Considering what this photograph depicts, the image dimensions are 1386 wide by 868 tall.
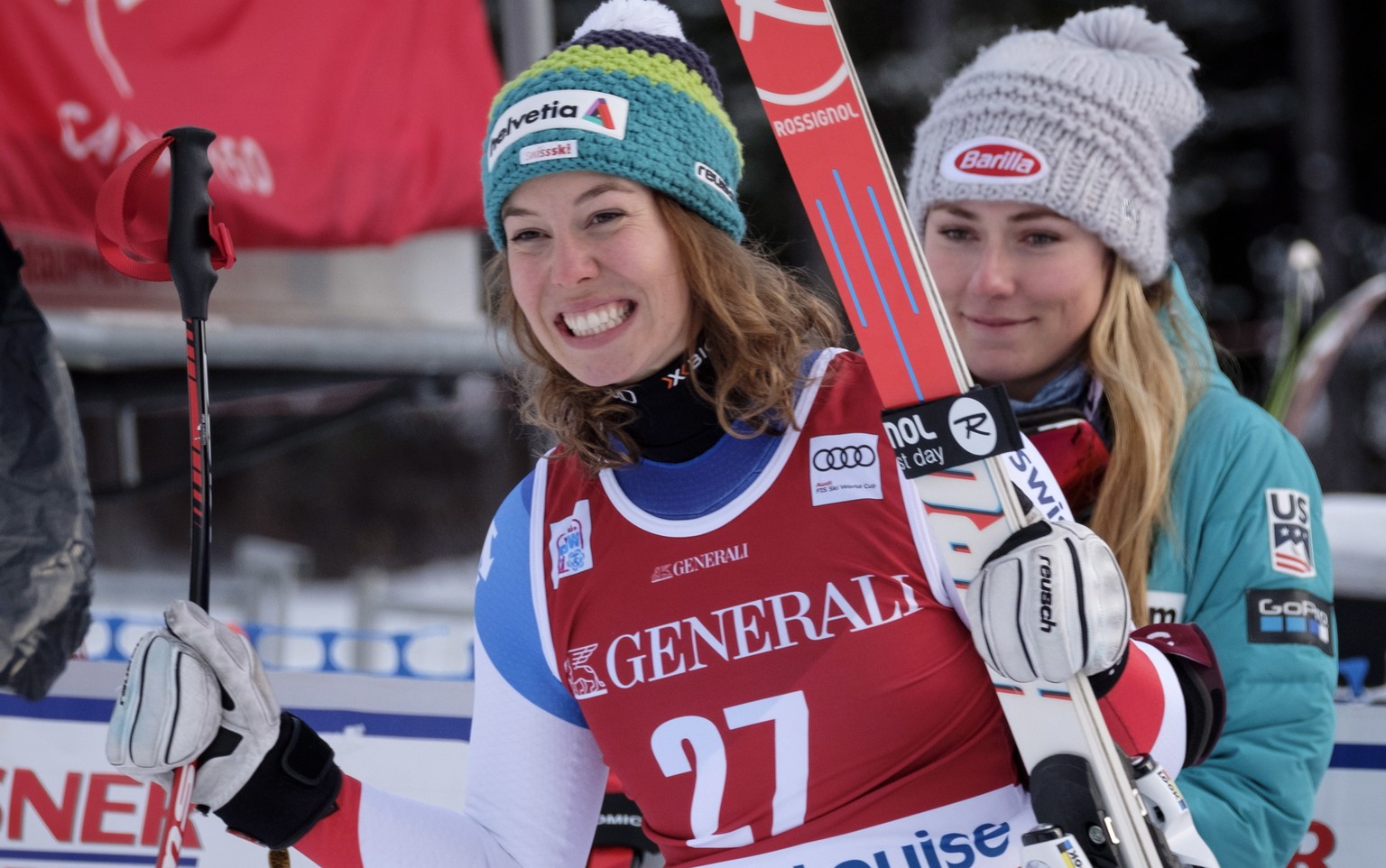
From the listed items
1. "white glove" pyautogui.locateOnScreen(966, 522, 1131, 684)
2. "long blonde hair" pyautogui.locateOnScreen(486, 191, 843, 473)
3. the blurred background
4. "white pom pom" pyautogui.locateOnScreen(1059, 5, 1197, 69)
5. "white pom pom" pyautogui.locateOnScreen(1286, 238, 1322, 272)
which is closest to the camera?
Result: "white glove" pyautogui.locateOnScreen(966, 522, 1131, 684)

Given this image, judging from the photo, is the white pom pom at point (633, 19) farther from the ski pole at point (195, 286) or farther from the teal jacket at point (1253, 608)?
the teal jacket at point (1253, 608)

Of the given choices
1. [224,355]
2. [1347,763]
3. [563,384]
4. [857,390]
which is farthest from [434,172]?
[1347,763]

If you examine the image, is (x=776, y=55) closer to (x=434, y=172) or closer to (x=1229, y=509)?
(x=1229, y=509)

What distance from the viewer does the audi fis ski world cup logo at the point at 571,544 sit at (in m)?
1.92

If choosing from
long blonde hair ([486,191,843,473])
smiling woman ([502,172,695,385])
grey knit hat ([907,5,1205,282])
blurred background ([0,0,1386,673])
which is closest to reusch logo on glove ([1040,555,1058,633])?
long blonde hair ([486,191,843,473])

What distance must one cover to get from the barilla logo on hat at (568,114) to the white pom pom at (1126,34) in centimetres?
102

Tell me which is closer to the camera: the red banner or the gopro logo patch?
the gopro logo patch

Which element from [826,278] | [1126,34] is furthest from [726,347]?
[826,278]

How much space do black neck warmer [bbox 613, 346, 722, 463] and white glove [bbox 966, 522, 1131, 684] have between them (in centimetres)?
49

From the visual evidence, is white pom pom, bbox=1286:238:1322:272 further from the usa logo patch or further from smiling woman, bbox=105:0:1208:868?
smiling woman, bbox=105:0:1208:868

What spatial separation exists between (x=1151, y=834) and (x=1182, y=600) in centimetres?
66

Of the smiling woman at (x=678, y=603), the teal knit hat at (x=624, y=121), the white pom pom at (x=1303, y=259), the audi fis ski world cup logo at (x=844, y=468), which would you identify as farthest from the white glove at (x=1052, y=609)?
the white pom pom at (x=1303, y=259)

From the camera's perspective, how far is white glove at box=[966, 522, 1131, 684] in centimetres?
148

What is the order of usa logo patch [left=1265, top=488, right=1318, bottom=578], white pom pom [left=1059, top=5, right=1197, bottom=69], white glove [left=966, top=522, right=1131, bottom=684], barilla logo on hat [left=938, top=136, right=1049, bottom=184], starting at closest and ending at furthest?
1. white glove [left=966, top=522, right=1131, bottom=684]
2. usa logo patch [left=1265, top=488, right=1318, bottom=578]
3. barilla logo on hat [left=938, top=136, right=1049, bottom=184]
4. white pom pom [left=1059, top=5, right=1197, bottom=69]
